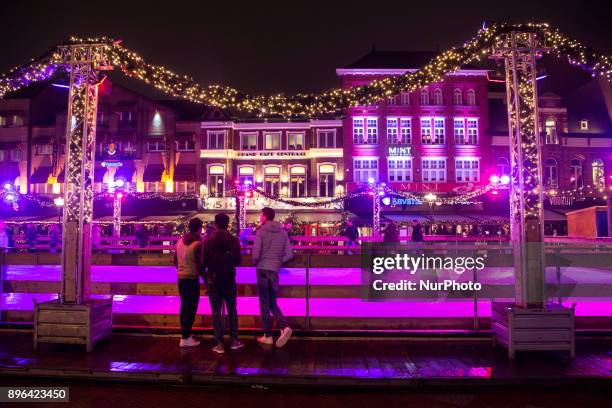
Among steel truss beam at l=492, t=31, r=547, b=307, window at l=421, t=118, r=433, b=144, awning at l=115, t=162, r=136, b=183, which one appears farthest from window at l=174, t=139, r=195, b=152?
steel truss beam at l=492, t=31, r=547, b=307

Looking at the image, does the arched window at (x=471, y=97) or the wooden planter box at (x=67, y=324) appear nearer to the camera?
the wooden planter box at (x=67, y=324)

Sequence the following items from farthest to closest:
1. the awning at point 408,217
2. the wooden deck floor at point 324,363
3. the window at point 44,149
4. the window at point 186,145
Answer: the window at point 44,149 < the window at point 186,145 < the awning at point 408,217 < the wooden deck floor at point 324,363

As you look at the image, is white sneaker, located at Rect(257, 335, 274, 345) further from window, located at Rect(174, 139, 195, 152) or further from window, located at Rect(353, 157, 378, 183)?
window, located at Rect(174, 139, 195, 152)

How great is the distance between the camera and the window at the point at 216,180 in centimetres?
3878

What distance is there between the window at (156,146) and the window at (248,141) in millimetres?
6319

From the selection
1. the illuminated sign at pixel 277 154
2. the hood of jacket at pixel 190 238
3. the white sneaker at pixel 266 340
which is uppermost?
the illuminated sign at pixel 277 154

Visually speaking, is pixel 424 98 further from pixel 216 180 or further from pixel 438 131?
pixel 216 180

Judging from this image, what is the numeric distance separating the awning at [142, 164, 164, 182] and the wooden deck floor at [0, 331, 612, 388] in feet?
105

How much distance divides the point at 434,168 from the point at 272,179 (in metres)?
12.8

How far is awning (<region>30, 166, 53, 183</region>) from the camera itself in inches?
1548

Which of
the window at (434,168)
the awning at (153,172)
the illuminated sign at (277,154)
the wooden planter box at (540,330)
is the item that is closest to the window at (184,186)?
the awning at (153,172)

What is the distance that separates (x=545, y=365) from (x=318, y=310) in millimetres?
4190

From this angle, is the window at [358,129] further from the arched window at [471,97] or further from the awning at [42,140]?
the awning at [42,140]

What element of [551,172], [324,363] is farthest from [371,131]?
[324,363]
